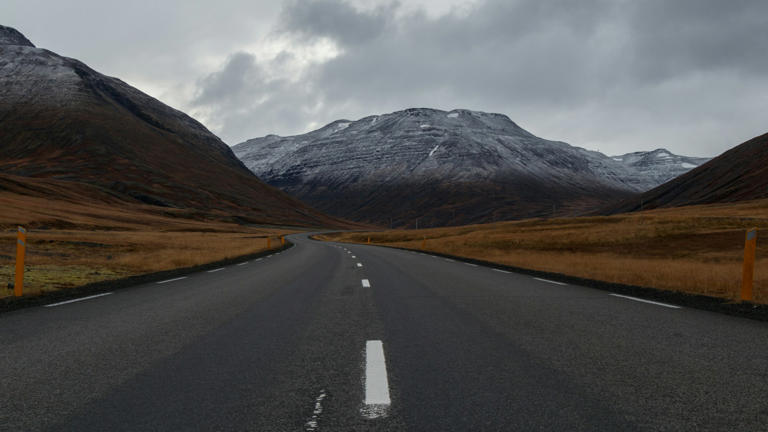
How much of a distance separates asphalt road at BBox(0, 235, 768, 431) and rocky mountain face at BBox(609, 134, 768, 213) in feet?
395

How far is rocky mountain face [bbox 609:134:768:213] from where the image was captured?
373ft

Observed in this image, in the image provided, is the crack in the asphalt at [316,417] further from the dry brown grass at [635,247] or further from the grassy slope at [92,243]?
the dry brown grass at [635,247]

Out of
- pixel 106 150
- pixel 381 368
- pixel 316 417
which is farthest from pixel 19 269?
pixel 106 150

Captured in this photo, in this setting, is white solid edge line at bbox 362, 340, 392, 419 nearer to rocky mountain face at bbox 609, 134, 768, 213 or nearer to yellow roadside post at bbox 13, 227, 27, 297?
yellow roadside post at bbox 13, 227, 27, 297

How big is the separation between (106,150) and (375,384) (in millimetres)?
164328

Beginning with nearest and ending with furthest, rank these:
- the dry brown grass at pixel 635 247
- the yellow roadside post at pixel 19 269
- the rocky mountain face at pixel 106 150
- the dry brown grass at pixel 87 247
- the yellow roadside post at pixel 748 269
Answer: the yellow roadside post at pixel 748 269 → the yellow roadside post at pixel 19 269 → the dry brown grass at pixel 87 247 → the dry brown grass at pixel 635 247 → the rocky mountain face at pixel 106 150

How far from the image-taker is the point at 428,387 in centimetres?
406

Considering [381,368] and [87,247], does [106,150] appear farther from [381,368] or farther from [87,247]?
[381,368]

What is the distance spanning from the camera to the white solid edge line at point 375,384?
356cm

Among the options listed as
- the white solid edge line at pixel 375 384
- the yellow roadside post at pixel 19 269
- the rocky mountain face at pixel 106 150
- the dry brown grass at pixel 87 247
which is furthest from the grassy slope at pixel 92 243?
the rocky mountain face at pixel 106 150

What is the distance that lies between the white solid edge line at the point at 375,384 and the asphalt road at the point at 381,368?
0.02 meters

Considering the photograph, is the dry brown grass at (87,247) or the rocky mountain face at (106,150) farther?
the rocky mountain face at (106,150)

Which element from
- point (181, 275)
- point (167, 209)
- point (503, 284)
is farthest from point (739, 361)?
point (167, 209)

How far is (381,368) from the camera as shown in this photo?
15.0 ft
